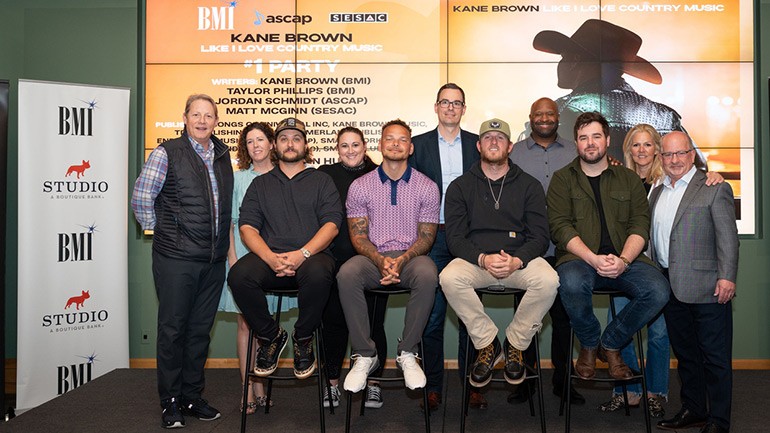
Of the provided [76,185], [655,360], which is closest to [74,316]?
[76,185]

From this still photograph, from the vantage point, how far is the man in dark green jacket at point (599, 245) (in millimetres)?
3410

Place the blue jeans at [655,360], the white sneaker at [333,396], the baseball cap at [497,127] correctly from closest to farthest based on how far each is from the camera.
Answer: the baseball cap at [497,127] < the blue jeans at [655,360] < the white sneaker at [333,396]

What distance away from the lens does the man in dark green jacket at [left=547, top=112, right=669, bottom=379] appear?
341 cm

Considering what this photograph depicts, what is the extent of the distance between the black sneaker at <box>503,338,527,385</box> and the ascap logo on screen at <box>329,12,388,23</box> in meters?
3.13

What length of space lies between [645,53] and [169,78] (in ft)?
13.0

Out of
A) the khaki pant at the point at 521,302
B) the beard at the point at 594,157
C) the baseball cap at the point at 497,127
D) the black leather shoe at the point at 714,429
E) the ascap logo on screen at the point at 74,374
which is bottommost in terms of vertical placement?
the ascap logo on screen at the point at 74,374

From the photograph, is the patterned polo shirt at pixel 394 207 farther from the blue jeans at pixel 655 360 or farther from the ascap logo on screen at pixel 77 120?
the ascap logo on screen at pixel 77 120

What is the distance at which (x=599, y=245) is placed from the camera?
11.8ft

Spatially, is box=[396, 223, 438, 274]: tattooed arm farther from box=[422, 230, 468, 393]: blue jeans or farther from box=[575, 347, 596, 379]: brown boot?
box=[575, 347, 596, 379]: brown boot

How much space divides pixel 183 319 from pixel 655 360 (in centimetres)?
283

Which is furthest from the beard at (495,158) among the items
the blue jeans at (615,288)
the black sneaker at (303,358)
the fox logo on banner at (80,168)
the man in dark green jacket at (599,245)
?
the fox logo on banner at (80,168)

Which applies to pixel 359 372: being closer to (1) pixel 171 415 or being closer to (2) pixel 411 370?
(2) pixel 411 370

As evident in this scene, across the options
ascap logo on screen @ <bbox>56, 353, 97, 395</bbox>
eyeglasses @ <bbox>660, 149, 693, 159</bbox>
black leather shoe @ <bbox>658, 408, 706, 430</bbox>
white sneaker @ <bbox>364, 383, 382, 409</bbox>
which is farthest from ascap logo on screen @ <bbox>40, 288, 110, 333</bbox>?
eyeglasses @ <bbox>660, 149, 693, 159</bbox>

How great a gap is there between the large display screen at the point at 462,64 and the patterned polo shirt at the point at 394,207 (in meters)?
1.64
